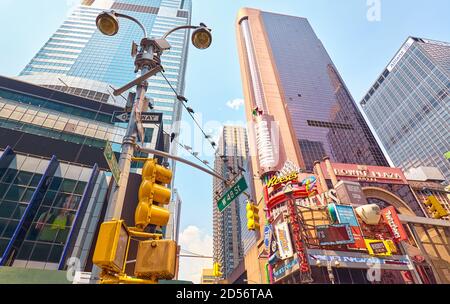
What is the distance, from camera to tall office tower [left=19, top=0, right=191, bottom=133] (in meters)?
77.6

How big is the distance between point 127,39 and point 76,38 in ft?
70.9

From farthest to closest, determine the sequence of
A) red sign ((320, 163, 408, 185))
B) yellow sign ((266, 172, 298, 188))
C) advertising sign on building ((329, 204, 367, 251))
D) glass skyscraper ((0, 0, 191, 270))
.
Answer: red sign ((320, 163, 408, 185))
yellow sign ((266, 172, 298, 188))
advertising sign on building ((329, 204, 367, 251))
glass skyscraper ((0, 0, 191, 270))

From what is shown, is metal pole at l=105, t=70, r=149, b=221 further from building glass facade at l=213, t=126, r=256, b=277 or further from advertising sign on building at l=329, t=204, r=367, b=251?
building glass facade at l=213, t=126, r=256, b=277

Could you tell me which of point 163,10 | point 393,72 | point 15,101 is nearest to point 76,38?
point 163,10

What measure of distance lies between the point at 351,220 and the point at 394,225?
629 cm

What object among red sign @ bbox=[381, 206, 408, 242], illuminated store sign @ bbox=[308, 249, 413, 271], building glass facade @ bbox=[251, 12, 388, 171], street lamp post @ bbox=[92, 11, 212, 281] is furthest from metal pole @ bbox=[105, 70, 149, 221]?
building glass facade @ bbox=[251, 12, 388, 171]

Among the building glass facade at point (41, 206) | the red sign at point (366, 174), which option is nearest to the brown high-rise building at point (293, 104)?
the red sign at point (366, 174)

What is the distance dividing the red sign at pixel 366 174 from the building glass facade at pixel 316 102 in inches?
781

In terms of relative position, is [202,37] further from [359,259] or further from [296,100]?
[296,100]

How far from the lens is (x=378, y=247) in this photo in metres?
27.7

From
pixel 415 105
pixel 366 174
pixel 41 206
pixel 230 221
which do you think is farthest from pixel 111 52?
pixel 415 105

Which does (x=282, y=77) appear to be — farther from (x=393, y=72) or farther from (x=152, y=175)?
(x=393, y=72)

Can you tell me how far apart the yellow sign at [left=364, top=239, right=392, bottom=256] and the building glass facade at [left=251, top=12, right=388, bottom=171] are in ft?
123

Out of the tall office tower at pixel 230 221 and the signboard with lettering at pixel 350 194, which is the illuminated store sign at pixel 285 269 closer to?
the signboard with lettering at pixel 350 194
